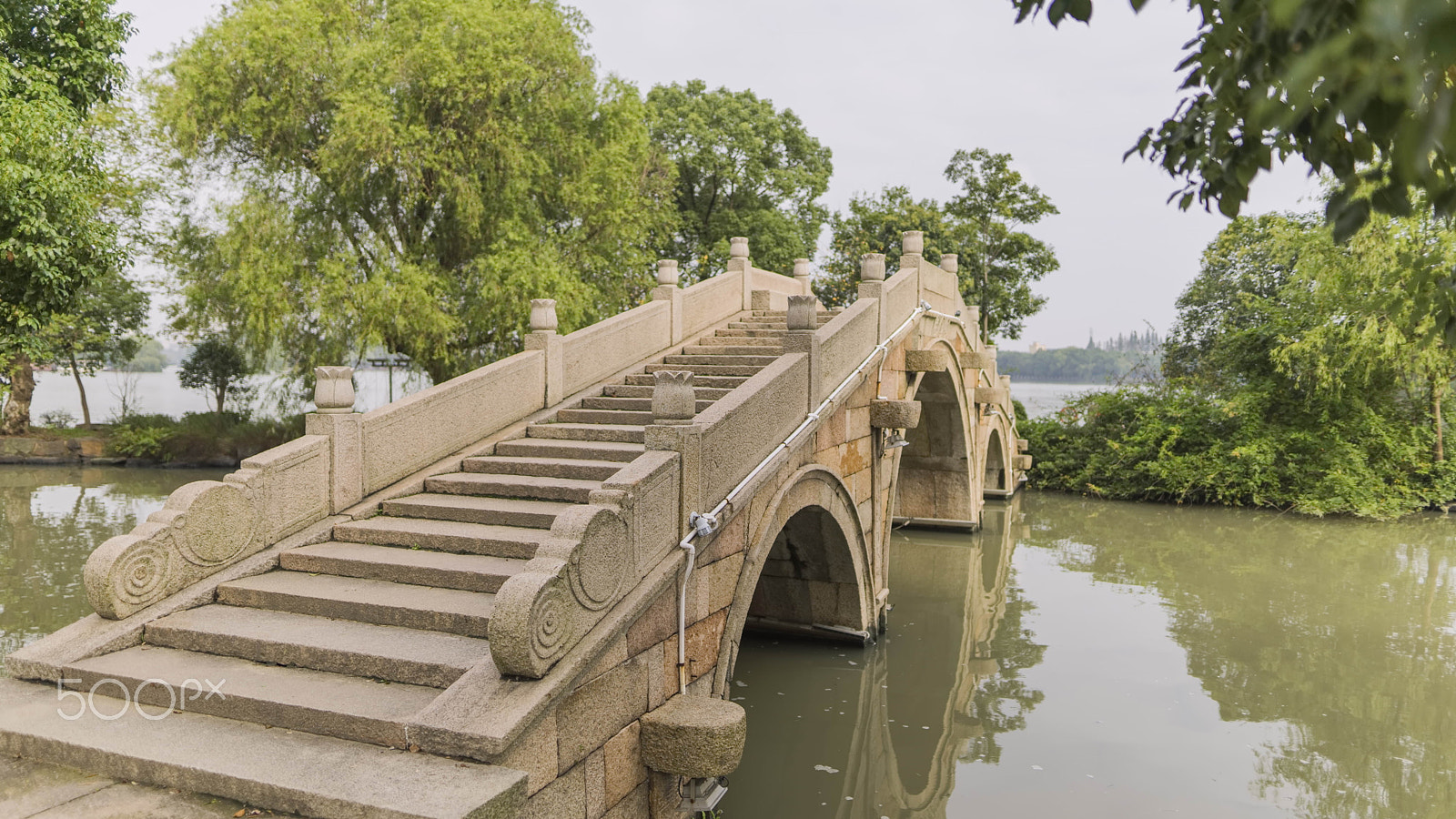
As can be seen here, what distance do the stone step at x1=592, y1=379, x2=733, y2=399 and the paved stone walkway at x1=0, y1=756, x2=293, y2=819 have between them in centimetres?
551

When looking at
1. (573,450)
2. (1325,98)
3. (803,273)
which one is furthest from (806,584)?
(1325,98)

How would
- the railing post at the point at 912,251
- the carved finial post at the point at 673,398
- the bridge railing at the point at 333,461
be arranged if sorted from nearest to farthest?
the bridge railing at the point at 333,461, the carved finial post at the point at 673,398, the railing post at the point at 912,251

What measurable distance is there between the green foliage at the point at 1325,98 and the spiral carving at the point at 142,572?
523cm

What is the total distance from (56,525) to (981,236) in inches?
986

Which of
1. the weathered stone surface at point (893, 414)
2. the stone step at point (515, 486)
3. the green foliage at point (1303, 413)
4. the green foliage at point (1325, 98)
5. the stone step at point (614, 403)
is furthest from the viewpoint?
the green foliage at point (1303, 413)

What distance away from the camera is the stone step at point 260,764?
3.62 metres

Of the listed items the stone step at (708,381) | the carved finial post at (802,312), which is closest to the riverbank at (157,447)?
the stone step at (708,381)

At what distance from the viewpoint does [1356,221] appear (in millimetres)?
2230

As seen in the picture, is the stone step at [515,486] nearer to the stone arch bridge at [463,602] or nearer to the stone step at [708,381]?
the stone arch bridge at [463,602]

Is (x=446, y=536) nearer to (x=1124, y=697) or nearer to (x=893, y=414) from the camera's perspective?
(x=893, y=414)

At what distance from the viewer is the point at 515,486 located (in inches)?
267

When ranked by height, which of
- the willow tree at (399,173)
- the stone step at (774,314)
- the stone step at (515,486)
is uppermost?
the willow tree at (399,173)

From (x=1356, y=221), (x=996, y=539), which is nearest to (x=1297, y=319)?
(x=996, y=539)

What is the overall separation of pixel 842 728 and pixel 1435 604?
31.5 ft
